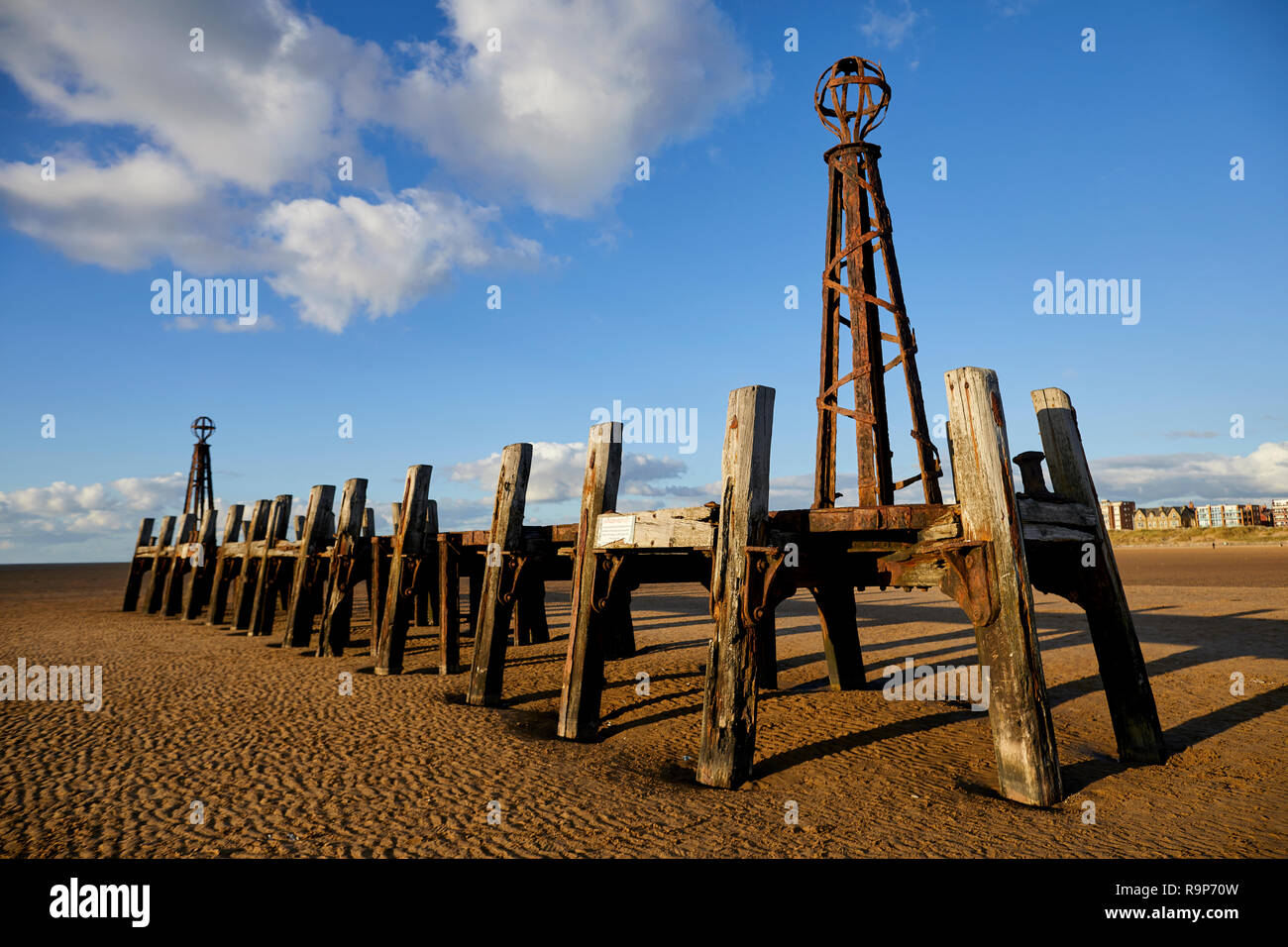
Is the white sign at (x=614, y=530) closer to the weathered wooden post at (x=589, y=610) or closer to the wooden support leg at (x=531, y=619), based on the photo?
the weathered wooden post at (x=589, y=610)

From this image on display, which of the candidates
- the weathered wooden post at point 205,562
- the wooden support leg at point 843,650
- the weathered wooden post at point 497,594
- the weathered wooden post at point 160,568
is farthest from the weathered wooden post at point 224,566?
the wooden support leg at point 843,650

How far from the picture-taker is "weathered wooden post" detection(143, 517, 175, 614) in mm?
21312

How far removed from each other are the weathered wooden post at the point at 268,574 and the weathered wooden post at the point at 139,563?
937 cm

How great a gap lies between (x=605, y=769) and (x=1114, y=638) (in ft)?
14.9

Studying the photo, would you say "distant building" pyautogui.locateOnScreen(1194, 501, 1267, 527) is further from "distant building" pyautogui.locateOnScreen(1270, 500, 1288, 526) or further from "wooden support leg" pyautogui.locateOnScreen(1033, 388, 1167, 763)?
"wooden support leg" pyautogui.locateOnScreen(1033, 388, 1167, 763)

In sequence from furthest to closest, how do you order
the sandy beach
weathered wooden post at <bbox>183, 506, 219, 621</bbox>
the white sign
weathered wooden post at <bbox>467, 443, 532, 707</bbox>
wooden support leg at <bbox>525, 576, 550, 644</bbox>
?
weathered wooden post at <bbox>183, 506, 219, 621</bbox> < wooden support leg at <bbox>525, 576, 550, 644</bbox> < weathered wooden post at <bbox>467, 443, 532, 707</bbox> < the white sign < the sandy beach

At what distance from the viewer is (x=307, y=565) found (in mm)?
13547

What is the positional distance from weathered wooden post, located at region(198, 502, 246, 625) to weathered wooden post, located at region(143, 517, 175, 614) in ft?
14.7

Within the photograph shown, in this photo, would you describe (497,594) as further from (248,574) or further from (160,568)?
(160,568)

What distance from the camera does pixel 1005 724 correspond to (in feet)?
17.1

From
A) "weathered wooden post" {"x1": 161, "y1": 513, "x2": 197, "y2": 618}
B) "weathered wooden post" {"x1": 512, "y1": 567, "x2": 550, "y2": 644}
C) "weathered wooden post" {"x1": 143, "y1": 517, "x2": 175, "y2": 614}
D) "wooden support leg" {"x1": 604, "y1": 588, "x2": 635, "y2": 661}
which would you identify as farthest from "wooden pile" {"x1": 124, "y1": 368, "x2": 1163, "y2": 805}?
"weathered wooden post" {"x1": 143, "y1": 517, "x2": 175, "y2": 614}

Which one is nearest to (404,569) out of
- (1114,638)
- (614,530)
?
(614,530)
